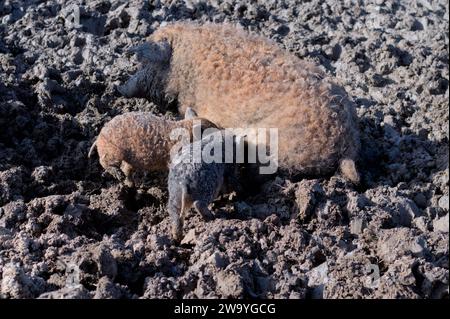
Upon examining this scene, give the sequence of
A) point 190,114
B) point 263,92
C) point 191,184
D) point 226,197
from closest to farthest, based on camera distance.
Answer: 1. point 191,184
2. point 226,197
3. point 263,92
4. point 190,114

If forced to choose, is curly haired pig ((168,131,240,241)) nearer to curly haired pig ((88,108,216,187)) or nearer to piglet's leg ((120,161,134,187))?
curly haired pig ((88,108,216,187))

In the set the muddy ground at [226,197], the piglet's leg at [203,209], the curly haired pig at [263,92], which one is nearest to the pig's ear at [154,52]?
the curly haired pig at [263,92]

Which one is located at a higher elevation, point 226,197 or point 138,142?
point 138,142

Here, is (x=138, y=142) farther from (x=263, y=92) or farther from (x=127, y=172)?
(x=263, y=92)

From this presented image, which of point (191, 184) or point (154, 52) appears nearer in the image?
point (191, 184)

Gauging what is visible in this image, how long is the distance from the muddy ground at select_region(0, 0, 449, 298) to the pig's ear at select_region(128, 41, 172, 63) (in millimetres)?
313

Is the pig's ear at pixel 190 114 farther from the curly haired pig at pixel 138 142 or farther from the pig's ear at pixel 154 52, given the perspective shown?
the pig's ear at pixel 154 52

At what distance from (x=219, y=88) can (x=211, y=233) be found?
1186 mm

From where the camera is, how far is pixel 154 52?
16.4 feet

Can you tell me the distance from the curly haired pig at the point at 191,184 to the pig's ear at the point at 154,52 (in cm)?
115

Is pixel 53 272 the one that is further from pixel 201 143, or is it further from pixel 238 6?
pixel 238 6

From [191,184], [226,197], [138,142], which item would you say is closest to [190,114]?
[138,142]

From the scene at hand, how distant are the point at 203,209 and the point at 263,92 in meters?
0.88
